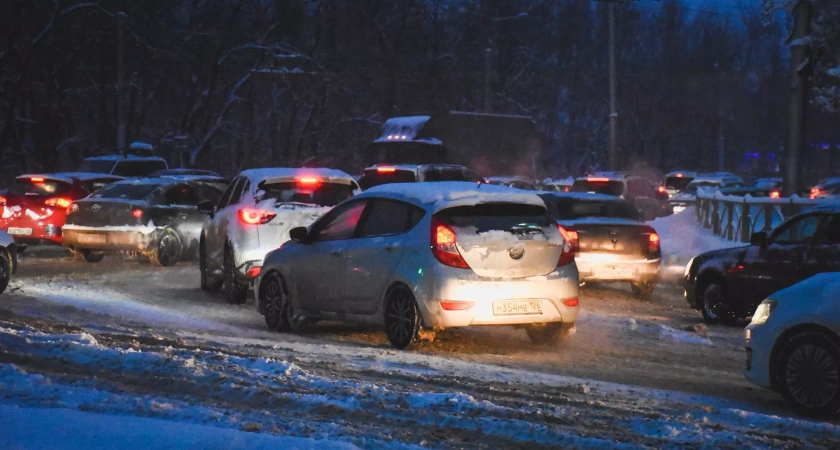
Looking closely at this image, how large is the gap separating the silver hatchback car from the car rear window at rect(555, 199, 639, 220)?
5.51 meters

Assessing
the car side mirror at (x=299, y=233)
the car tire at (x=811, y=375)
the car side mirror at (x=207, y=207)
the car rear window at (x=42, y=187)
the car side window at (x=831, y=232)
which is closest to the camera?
Answer: the car tire at (x=811, y=375)

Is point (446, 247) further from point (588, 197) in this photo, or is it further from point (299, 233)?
point (588, 197)

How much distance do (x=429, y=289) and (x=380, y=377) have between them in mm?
1542

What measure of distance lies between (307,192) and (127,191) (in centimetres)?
689

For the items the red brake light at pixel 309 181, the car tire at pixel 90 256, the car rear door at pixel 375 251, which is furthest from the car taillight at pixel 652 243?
the car tire at pixel 90 256

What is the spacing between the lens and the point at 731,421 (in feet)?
22.6

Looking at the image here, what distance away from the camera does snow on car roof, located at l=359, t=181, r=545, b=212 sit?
9945mm

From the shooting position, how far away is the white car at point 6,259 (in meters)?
14.1

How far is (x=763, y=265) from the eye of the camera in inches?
474

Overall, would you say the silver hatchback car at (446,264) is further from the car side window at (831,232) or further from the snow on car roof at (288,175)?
the car side window at (831,232)

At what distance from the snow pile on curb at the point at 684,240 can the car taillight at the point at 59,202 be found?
1133 centimetres

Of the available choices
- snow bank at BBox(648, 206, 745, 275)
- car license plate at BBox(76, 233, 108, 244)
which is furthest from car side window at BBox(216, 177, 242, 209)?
snow bank at BBox(648, 206, 745, 275)

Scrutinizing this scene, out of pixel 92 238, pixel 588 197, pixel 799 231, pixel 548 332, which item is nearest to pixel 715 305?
pixel 799 231

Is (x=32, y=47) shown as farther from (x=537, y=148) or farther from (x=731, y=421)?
(x=731, y=421)
